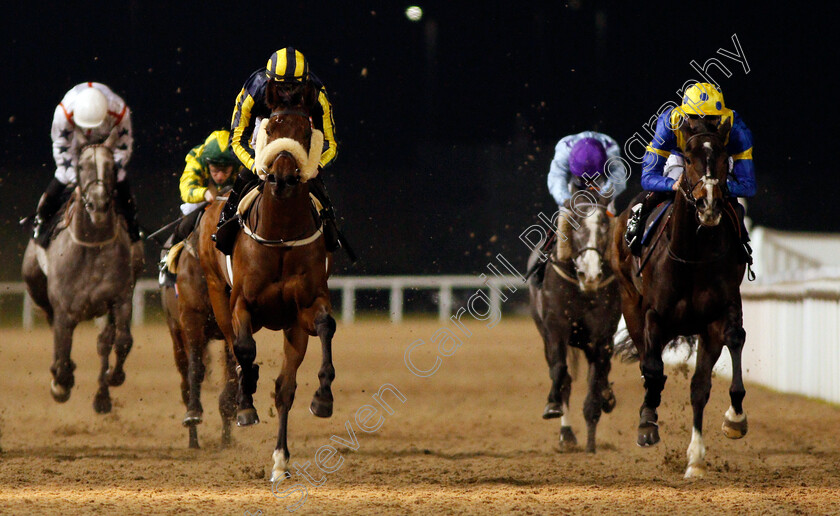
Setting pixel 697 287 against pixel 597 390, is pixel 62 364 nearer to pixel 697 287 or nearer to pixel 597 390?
→ pixel 597 390

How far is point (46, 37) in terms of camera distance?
1919 centimetres

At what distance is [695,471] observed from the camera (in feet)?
19.5

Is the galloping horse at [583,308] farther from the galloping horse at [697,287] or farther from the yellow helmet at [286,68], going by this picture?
the yellow helmet at [286,68]

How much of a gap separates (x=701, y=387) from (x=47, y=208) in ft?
18.0

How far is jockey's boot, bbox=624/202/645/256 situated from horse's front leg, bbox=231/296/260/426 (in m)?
2.41

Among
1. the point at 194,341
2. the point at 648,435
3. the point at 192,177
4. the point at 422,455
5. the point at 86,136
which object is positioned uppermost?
the point at 86,136

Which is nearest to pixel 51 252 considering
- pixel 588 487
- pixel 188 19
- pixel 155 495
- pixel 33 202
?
pixel 155 495

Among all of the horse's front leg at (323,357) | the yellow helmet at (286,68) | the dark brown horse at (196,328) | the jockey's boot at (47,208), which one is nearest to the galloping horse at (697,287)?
the horse's front leg at (323,357)

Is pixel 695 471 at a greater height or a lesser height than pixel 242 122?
lesser

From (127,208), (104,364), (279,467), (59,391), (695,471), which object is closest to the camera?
(279,467)

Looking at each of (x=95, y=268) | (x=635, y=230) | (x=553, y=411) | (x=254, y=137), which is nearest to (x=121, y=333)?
(x=95, y=268)

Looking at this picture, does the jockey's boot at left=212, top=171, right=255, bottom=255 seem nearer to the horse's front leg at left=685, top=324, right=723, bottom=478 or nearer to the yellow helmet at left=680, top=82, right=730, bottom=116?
the yellow helmet at left=680, top=82, right=730, bottom=116

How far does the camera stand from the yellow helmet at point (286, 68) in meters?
5.53

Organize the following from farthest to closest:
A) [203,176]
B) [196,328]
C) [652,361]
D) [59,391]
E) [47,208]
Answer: [47,208] → [203,176] → [59,391] → [196,328] → [652,361]
